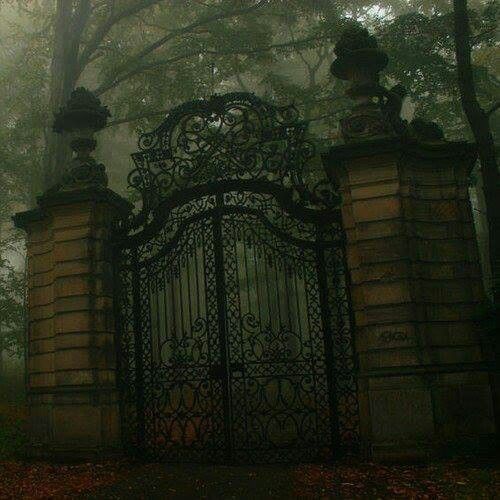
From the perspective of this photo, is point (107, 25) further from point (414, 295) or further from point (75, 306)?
point (414, 295)

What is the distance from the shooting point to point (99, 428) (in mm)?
7918

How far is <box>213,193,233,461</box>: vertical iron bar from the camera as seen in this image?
7.77 metres

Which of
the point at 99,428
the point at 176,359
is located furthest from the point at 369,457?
A: the point at 99,428

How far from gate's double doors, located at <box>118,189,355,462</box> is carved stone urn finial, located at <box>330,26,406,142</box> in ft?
4.84

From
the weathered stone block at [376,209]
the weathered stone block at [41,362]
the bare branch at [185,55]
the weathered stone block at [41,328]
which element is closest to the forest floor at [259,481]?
the weathered stone block at [41,362]

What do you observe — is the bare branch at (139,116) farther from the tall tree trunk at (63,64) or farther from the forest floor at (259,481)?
the forest floor at (259,481)

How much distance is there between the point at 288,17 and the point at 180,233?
8058 millimetres

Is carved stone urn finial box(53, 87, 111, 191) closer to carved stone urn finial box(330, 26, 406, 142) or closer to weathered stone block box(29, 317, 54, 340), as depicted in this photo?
weathered stone block box(29, 317, 54, 340)

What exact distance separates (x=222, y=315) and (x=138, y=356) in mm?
1427

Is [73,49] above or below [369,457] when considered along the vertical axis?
above

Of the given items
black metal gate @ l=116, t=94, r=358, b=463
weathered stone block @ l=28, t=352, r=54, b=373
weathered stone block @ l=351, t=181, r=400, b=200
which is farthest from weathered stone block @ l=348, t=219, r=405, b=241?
weathered stone block @ l=28, t=352, r=54, b=373

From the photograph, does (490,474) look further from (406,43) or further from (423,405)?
(406,43)

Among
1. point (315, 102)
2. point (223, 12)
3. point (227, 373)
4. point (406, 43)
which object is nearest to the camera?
point (227, 373)

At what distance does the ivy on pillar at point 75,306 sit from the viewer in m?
8.04
